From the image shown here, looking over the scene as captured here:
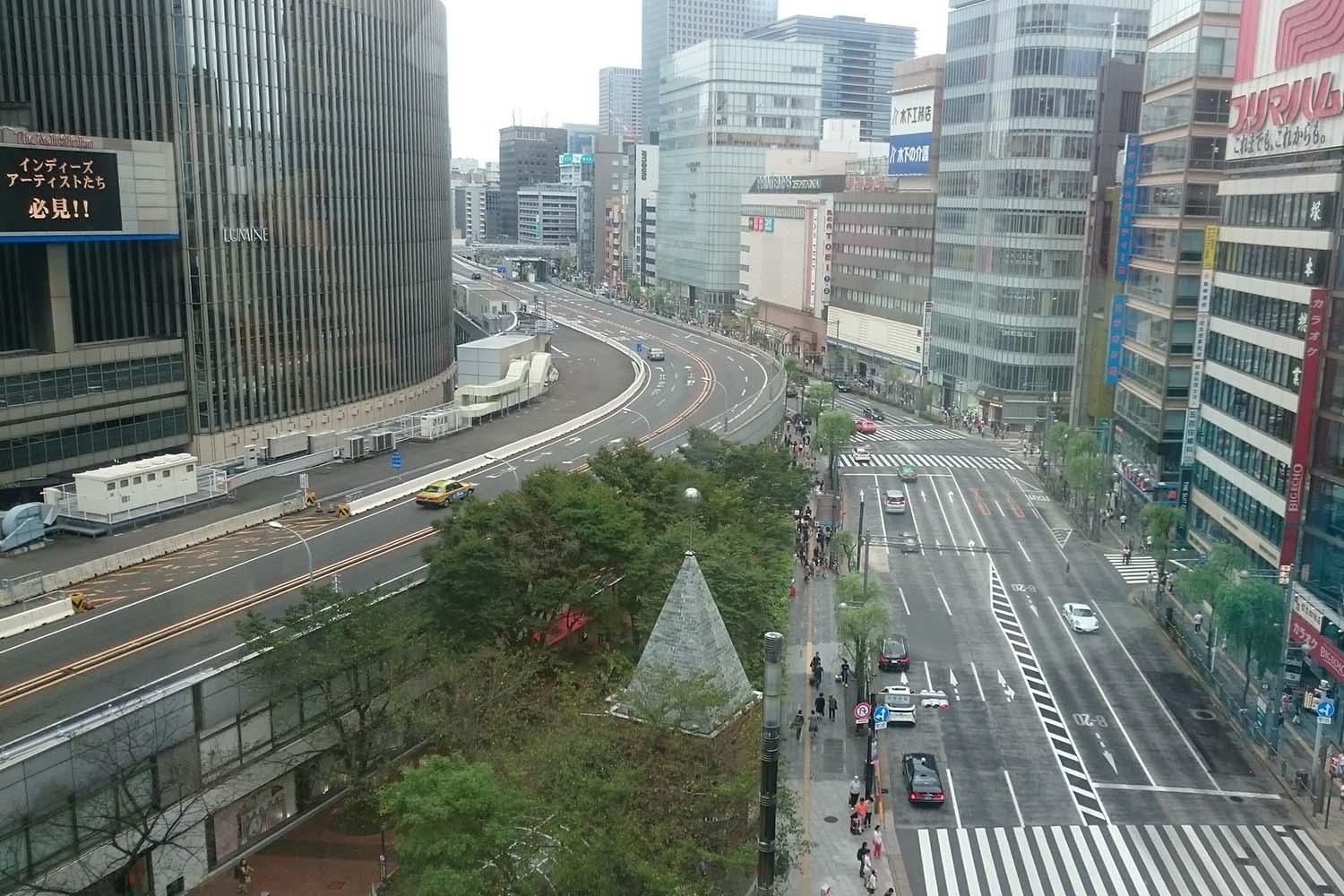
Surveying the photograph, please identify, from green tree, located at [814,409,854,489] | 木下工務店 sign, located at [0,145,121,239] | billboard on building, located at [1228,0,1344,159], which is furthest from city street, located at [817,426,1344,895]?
木下工務店 sign, located at [0,145,121,239]

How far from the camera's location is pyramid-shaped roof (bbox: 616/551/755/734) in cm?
2927

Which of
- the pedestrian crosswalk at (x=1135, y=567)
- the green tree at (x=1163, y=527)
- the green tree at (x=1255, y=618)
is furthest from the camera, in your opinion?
the pedestrian crosswalk at (x=1135, y=567)

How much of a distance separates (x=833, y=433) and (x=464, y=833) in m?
62.6

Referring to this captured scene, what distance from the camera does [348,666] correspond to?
3534 cm

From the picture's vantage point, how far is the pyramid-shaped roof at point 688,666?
29266mm

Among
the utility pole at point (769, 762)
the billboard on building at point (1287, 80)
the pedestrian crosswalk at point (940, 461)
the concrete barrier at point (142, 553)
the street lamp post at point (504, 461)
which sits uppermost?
the billboard on building at point (1287, 80)

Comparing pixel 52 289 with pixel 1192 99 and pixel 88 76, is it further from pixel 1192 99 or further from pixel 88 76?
pixel 1192 99

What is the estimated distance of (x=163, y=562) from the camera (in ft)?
164

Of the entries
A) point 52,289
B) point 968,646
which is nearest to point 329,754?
point 968,646

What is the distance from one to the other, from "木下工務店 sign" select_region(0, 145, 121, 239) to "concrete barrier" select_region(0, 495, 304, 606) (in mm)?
18314

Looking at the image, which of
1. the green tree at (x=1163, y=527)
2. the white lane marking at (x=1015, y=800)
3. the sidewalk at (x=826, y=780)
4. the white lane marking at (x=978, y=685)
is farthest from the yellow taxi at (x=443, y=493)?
the green tree at (x=1163, y=527)

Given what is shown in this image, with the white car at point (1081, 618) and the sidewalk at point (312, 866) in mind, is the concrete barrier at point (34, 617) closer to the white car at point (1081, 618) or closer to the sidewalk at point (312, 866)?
the sidewalk at point (312, 866)

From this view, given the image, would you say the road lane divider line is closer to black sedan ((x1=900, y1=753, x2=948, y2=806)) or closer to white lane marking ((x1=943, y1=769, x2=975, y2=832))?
black sedan ((x1=900, y1=753, x2=948, y2=806))

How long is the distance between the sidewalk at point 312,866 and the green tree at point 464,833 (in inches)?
315
